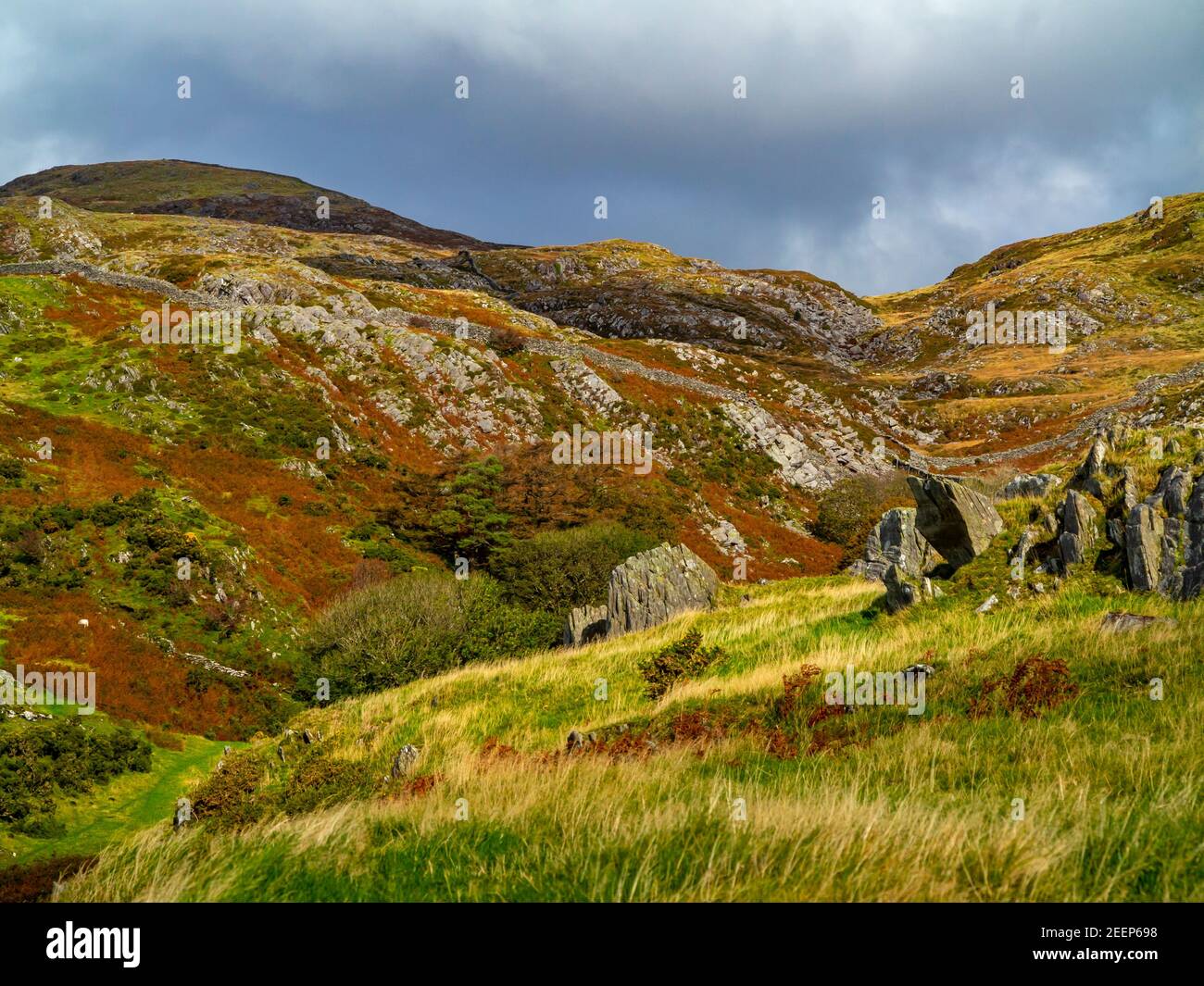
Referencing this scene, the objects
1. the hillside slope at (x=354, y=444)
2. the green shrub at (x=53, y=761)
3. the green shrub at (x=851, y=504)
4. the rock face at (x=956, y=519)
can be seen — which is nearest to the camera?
the rock face at (x=956, y=519)

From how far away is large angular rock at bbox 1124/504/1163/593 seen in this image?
11008 mm

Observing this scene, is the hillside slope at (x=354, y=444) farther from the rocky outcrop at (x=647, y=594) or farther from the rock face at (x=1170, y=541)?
the rocky outcrop at (x=647, y=594)

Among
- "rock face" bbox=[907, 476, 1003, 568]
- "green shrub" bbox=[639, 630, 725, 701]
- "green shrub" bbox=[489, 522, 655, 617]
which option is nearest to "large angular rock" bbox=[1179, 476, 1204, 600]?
"rock face" bbox=[907, 476, 1003, 568]

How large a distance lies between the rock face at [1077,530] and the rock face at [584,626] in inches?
616

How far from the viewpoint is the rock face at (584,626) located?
2553 centimetres

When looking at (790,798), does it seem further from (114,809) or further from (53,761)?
(53,761)

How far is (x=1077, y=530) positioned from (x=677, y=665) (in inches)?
332

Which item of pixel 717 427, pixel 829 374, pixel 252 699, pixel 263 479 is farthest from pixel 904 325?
pixel 252 699

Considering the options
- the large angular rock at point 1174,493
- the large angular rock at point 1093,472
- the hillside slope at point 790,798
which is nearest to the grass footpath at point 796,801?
the hillside slope at point 790,798

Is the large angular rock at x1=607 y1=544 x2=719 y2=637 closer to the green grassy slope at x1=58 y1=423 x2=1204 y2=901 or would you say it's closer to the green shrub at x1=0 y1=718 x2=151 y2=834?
the green grassy slope at x1=58 y1=423 x2=1204 y2=901

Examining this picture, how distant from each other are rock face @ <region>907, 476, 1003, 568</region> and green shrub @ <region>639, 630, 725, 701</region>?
6547 millimetres

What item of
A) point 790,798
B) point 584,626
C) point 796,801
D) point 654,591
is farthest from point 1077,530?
point 584,626

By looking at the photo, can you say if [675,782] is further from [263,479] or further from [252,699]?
[263,479]
